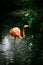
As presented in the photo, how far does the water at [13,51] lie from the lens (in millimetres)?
6102

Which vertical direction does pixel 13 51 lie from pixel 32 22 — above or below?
below

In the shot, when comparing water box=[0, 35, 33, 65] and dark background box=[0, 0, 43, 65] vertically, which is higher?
dark background box=[0, 0, 43, 65]

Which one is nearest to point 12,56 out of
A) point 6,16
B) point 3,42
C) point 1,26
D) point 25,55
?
point 25,55

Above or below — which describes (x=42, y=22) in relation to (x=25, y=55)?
above

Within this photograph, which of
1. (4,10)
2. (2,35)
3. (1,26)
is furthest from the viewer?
(4,10)

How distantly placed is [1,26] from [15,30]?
1677 millimetres

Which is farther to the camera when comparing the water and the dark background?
the dark background

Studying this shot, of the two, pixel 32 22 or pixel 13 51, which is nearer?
pixel 13 51

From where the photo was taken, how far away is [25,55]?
6.39 m

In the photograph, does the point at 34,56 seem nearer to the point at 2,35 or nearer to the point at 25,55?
the point at 25,55

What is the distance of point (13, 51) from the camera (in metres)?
6.62

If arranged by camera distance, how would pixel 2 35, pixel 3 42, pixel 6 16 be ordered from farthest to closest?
pixel 6 16 < pixel 2 35 < pixel 3 42

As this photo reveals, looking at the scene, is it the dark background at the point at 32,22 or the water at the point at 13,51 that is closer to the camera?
the water at the point at 13,51

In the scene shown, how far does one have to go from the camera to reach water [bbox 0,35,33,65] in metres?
6.10
